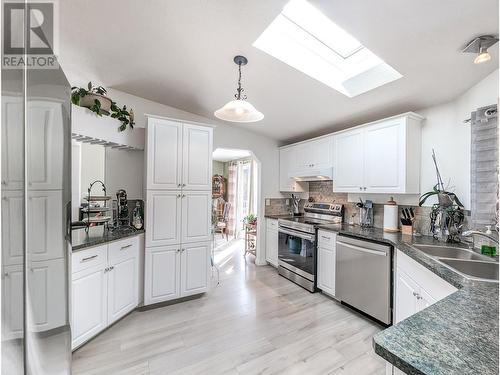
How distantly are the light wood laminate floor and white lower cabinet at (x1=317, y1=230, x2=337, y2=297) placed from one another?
0.16m

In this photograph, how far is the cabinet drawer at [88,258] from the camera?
180 cm

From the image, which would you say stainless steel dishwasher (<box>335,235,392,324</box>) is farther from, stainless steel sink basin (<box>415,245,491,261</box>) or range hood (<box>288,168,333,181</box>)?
range hood (<box>288,168,333,181</box>)

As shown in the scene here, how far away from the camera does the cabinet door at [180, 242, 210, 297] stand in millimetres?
2752

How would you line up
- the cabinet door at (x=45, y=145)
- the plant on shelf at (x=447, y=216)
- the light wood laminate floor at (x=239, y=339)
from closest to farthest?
the cabinet door at (x=45, y=145) → the light wood laminate floor at (x=239, y=339) → the plant on shelf at (x=447, y=216)

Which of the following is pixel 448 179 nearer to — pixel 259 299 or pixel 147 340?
pixel 259 299

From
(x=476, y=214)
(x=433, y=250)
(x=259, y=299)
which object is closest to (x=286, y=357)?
(x=259, y=299)

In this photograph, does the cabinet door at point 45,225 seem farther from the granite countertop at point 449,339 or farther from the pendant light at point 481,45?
the pendant light at point 481,45

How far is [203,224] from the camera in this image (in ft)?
9.50

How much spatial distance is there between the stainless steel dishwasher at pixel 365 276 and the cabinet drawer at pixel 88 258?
2.52 m

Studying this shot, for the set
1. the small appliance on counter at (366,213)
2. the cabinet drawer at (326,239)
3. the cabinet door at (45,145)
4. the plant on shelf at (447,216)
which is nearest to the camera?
the cabinet door at (45,145)

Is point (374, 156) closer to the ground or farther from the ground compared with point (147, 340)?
farther from the ground

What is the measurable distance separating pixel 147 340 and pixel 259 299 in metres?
1.32

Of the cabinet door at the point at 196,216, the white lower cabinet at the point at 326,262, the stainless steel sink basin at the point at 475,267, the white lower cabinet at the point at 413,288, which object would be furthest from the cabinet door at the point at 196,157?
the stainless steel sink basin at the point at 475,267

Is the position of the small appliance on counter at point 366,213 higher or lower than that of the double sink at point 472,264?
higher
